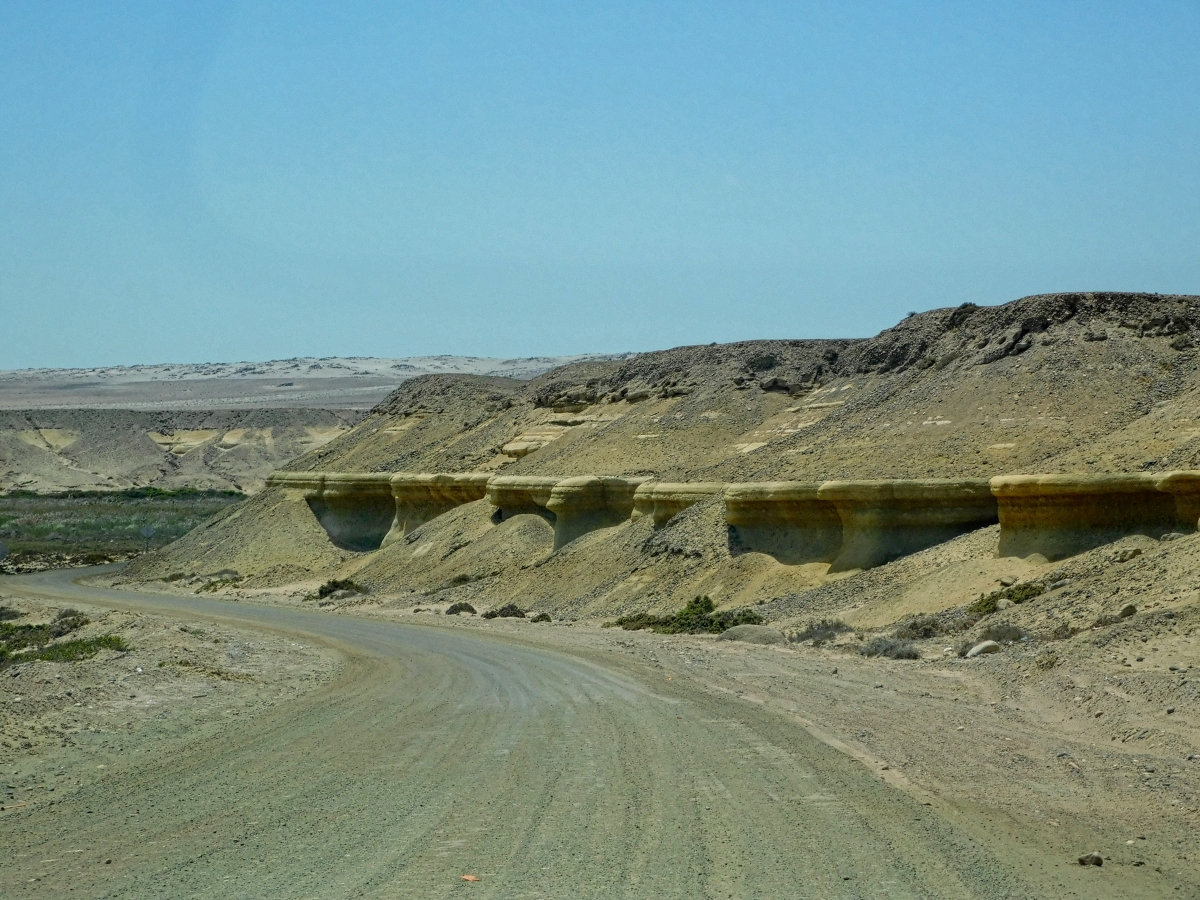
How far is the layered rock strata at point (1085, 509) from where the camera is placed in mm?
20609

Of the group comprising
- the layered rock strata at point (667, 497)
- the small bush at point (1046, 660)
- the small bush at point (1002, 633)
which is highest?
the layered rock strata at point (667, 497)

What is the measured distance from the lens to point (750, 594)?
27812 millimetres

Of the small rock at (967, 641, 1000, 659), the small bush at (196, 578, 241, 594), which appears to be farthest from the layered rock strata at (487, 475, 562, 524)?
the small rock at (967, 641, 1000, 659)

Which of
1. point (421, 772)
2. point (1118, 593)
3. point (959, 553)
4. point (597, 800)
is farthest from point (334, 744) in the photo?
point (959, 553)

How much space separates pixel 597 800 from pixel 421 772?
175cm

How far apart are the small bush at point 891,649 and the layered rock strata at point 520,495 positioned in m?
19.9

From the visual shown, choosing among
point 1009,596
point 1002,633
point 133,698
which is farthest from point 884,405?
point 133,698

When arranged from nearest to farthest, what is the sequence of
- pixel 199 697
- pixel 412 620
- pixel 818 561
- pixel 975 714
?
pixel 975 714
pixel 199 697
pixel 818 561
pixel 412 620

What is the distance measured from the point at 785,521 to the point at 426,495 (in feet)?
A: 73.3

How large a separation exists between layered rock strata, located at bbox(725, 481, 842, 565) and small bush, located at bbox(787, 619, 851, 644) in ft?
16.3

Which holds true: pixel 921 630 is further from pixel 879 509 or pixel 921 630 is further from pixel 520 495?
pixel 520 495

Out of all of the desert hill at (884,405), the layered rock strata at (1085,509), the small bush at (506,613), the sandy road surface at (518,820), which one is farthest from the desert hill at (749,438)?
the sandy road surface at (518,820)

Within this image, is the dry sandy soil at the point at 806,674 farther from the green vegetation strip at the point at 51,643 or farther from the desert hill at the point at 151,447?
the desert hill at the point at 151,447

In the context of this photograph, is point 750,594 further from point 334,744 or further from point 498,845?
point 498,845
